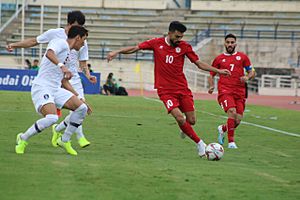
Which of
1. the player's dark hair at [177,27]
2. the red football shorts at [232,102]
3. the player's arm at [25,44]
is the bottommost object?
the red football shorts at [232,102]

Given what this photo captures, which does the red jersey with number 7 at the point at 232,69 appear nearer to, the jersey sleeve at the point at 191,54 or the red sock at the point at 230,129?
the red sock at the point at 230,129

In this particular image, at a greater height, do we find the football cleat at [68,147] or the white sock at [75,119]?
the white sock at [75,119]

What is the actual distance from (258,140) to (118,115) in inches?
277

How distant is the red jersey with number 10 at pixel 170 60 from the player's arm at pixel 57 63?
7.07 ft

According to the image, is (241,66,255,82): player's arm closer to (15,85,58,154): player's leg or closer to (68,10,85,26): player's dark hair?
(68,10,85,26): player's dark hair

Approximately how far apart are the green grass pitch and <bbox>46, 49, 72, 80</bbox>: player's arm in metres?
1.11

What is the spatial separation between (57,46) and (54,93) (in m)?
0.67

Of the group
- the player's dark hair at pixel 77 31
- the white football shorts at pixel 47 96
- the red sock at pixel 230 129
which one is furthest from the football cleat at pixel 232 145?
the player's dark hair at pixel 77 31

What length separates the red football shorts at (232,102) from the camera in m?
15.8

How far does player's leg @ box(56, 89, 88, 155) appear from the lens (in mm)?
11906

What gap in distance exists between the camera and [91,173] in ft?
31.2

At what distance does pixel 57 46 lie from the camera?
11766 mm

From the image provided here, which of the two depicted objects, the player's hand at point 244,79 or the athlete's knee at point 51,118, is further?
the player's hand at point 244,79

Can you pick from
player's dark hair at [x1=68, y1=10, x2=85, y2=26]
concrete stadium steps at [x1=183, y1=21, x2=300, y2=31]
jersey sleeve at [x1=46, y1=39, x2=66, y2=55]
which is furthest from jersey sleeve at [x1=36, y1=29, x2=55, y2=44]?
concrete stadium steps at [x1=183, y1=21, x2=300, y2=31]
